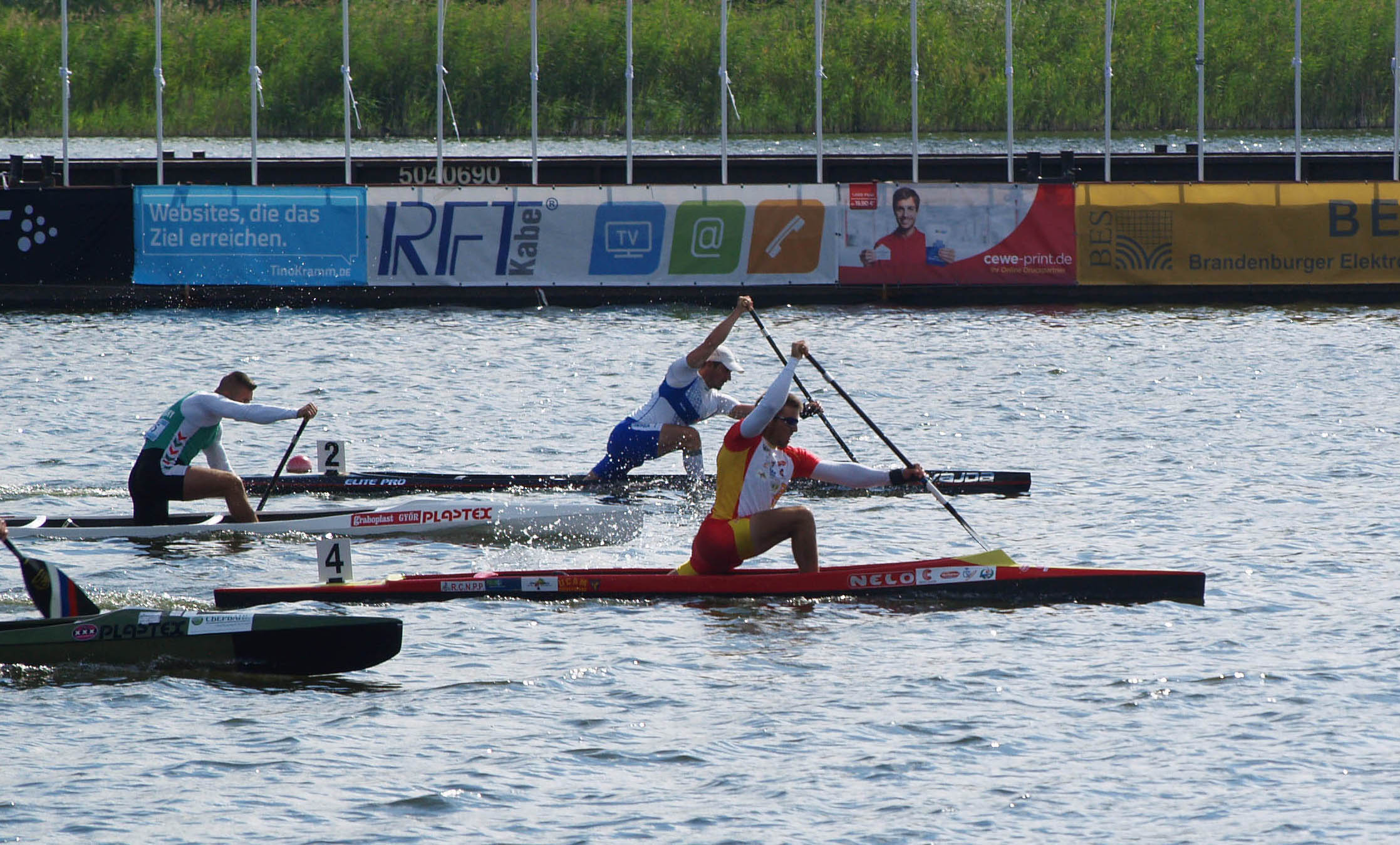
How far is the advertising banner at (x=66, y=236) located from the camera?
27.8 m

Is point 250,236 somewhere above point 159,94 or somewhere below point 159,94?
below

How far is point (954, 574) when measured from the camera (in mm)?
11852

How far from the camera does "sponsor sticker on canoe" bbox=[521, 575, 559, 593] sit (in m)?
12.0

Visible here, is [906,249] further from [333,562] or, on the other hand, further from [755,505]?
[333,562]

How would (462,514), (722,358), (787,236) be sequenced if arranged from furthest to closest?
(787,236)
(722,358)
(462,514)

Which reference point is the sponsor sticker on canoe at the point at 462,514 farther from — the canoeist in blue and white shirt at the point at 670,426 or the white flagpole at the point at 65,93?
the white flagpole at the point at 65,93

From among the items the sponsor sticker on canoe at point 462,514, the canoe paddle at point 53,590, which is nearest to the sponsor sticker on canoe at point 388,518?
the sponsor sticker on canoe at point 462,514

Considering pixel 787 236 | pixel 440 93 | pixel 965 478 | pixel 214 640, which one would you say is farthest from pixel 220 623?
pixel 440 93

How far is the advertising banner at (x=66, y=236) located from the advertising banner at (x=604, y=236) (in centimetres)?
415

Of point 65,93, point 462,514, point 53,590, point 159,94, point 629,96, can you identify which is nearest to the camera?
point 53,590

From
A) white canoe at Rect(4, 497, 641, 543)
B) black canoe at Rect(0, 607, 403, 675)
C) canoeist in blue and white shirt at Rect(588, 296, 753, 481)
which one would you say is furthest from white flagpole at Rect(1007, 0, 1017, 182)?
black canoe at Rect(0, 607, 403, 675)

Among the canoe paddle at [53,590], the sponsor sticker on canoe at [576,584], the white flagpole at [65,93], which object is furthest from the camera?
the white flagpole at [65,93]

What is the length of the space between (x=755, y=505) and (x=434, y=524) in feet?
11.5

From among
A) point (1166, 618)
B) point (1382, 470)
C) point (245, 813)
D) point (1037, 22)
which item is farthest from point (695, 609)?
point (1037, 22)
